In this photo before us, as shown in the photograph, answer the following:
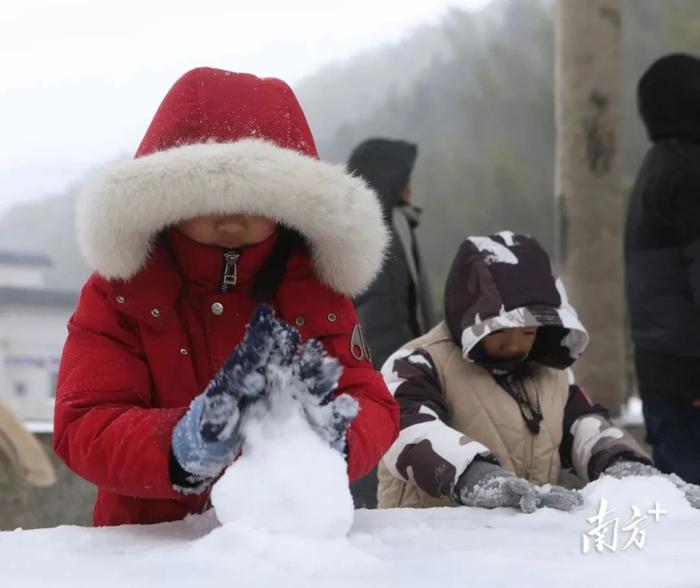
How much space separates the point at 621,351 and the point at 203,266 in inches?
116

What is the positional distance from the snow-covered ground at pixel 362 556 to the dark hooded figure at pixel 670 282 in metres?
0.91

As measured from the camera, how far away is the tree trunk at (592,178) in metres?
3.54

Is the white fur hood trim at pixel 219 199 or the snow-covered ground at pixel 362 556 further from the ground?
the white fur hood trim at pixel 219 199

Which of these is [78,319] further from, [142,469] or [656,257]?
[656,257]

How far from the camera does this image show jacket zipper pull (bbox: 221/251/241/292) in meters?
0.97

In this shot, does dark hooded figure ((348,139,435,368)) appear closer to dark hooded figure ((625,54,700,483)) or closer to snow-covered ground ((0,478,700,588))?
dark hooded figure ((625,54,700,483))

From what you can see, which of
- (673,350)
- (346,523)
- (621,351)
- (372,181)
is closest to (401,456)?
(346,523)

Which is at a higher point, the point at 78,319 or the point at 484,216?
the point at 78,319

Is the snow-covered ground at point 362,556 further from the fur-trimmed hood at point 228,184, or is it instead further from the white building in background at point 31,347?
the white building in background at point 31,347

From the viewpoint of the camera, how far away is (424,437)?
123 cm

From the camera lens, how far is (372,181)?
7.85 feet

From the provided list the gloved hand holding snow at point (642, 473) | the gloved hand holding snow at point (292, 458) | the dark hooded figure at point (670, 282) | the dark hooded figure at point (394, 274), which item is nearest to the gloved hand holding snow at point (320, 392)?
the gloved hand holding snow at point (292, 458)

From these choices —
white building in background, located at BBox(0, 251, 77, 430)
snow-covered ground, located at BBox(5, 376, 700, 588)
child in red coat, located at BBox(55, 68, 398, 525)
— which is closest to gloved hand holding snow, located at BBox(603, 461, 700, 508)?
snow-covered ground, located at BBox(5, 376, 700, 588)

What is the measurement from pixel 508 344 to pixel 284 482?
691 millimetres
